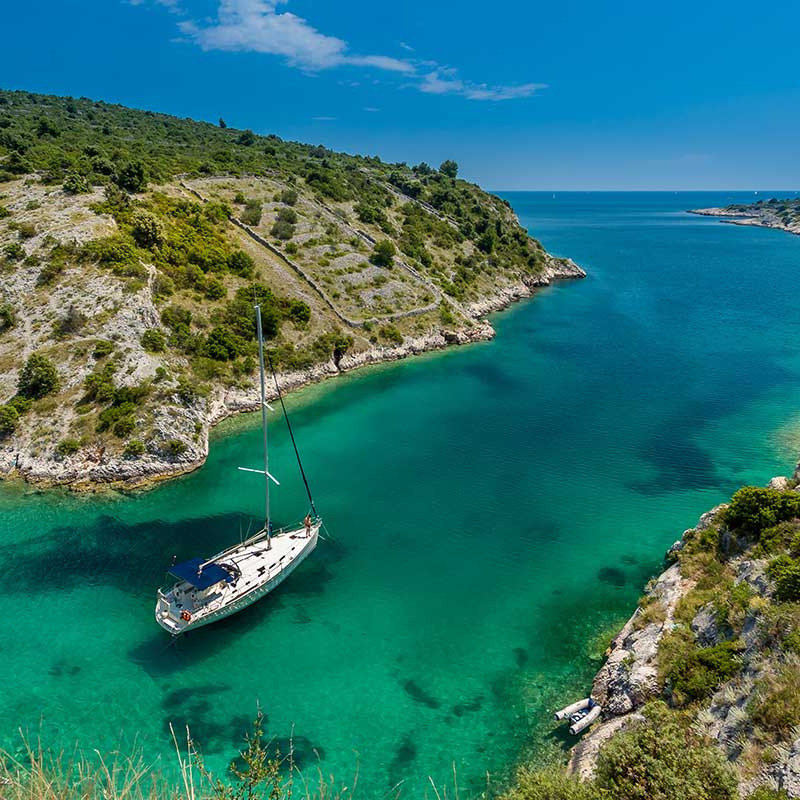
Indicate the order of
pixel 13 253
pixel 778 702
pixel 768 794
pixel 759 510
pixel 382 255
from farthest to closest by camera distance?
pixel 382 255
pixel 13 253
pixel 759 510
pixel 778 702
pixel 768 794

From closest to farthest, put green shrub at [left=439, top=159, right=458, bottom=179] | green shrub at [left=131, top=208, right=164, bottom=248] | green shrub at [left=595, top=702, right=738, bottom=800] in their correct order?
green shrub at [left=595, top=702, right=738, bottom=800] → green shrub at [left=131, top=208, right=164, bottom=248] → green shrub at [left=439, top=159, right=458, bottom=179]

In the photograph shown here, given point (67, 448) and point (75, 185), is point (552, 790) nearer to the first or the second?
point (67, 448)

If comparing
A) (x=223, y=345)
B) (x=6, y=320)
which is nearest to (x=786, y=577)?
(x=223, y=345)

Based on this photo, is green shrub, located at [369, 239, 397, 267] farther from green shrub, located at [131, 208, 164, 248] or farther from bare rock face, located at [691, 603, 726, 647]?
bare rock face, located at [691, 603, 726, 647]

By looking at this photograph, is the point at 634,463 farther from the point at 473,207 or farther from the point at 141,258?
the point at 473,207

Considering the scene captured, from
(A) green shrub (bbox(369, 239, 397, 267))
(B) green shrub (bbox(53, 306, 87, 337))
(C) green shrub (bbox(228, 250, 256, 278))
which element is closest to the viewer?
(B) green shrub (bbox(53, 306, 87, 337))

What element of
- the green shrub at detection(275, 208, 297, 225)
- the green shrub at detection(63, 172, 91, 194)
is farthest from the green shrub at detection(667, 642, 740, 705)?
the green shrub at detection(275, 208, 297, 225)

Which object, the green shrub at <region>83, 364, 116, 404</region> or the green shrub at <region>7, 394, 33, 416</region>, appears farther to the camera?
the green shrub at <region>83, 364, 116, 404</region>
